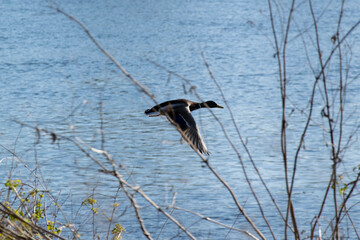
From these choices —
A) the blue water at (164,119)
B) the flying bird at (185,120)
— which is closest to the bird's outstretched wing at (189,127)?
the flying bird at (185,120)

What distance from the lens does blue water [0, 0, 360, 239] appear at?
221 inches

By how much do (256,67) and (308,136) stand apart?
5.39 m

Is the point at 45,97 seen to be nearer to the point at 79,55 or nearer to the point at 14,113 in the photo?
the point at 14,113

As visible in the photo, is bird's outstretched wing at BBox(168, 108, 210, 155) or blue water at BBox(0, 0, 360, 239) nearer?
bird's outstretched wing at BBox(168, 108, 210, 155)

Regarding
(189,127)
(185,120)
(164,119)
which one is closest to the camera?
(189,127)

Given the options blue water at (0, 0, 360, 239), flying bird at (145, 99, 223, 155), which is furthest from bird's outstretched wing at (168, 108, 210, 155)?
blue water at (0, 0, 360, 239)

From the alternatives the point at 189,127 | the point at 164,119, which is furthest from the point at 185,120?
the point at 164,119

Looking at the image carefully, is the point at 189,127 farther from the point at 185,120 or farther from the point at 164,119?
the point at 164,119

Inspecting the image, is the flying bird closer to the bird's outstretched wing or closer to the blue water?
the bird's outstretched wing

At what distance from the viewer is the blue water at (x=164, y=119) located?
18.4ft

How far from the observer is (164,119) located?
8523 millimetres

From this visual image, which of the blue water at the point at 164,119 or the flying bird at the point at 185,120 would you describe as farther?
the blue water at the point at 164,119

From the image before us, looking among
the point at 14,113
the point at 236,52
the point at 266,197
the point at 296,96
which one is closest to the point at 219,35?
the point at 236,52

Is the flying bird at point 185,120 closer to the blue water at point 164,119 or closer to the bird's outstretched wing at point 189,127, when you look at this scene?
the bird's outstretched wing at point 189,127
